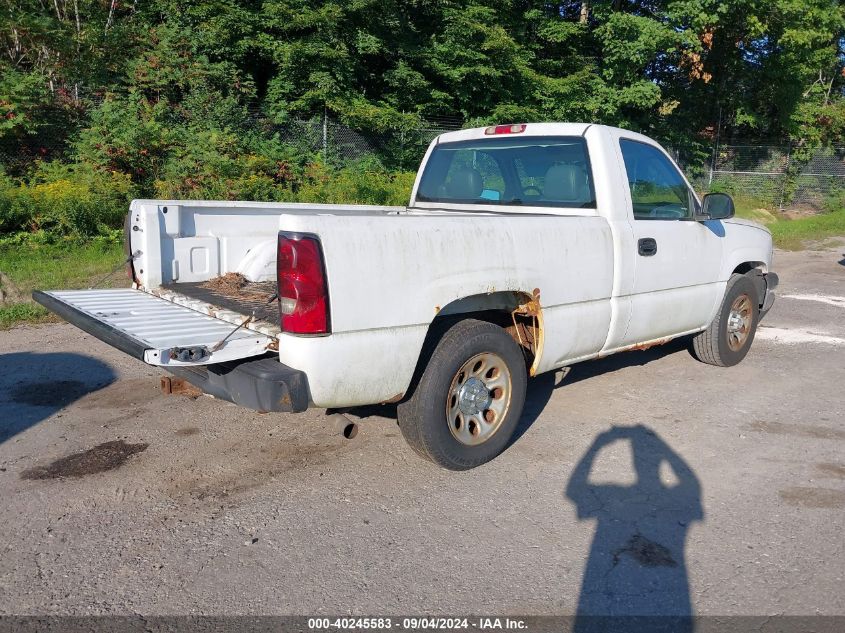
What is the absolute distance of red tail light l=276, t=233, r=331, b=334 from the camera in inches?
131

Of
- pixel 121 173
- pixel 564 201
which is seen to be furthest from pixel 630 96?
pixel 564 201

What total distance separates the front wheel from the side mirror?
89.0 inches

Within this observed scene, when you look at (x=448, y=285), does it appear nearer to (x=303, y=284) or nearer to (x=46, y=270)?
(x=303, y=284)

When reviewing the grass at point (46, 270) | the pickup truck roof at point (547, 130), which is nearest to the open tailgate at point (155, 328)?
the pickup truck roof at point (547, 130)

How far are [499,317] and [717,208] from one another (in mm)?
2177

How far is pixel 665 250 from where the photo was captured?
208 inches

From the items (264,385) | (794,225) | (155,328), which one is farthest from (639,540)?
(794,225)

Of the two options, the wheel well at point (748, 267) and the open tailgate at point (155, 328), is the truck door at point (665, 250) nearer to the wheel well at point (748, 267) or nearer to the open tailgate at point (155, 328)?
the wheel well at point (748, 267)

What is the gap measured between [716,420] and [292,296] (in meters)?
3.48

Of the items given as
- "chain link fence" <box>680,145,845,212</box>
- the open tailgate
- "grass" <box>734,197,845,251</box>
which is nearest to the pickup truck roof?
the open tailgate

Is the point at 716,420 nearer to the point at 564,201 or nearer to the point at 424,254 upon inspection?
the point at 564,201

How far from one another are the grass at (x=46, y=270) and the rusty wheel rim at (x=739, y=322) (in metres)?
6.94

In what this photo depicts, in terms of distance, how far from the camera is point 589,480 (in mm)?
4227

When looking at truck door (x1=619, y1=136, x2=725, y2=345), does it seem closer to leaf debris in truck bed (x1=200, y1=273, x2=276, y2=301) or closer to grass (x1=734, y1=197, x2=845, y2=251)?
leaf debris in truck bed (x1=200, y1=273, x2=276, y2=301)
